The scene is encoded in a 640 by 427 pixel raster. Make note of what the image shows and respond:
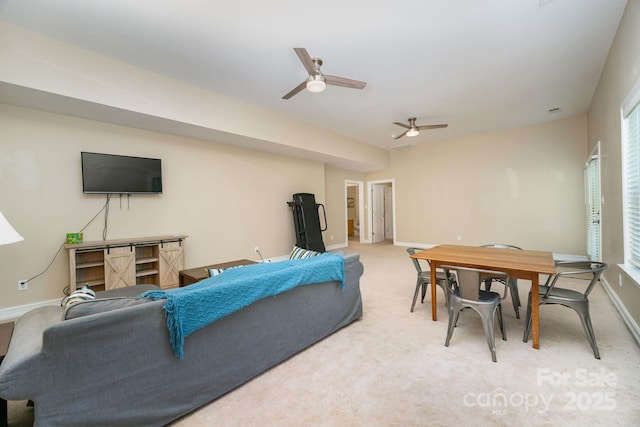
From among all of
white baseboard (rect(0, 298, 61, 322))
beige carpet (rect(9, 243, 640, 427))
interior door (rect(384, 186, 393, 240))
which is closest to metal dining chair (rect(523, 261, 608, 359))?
beige carpet (rect(9, 243, 640, 427))

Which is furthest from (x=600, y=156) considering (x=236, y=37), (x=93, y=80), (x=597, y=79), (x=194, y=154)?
(x=93, y=80)

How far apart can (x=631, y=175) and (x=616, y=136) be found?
2.16ft

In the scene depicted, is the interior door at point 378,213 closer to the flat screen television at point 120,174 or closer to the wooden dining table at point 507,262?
the wooden dining table at point 507,262

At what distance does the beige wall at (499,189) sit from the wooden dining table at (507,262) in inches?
154

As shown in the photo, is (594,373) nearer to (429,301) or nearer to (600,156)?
(429,301)

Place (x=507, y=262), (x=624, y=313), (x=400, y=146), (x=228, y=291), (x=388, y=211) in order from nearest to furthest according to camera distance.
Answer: (x=228, y=291), (x=507, y=262), (x=624, y=313), (x=400, y=146), (x=388, y=211)

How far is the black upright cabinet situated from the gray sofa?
13.5 ft

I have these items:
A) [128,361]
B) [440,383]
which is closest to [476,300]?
[440,383]

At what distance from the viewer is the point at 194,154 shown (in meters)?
4.76

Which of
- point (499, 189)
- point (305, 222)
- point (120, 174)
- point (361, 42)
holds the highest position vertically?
point (361, 42)

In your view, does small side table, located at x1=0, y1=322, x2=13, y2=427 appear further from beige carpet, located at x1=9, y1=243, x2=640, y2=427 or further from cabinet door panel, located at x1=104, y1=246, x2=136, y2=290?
cabinet door panel, located at x1=104, y1=246, x2=136, y2=290

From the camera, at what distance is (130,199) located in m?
4.07

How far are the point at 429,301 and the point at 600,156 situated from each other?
316 centimetres

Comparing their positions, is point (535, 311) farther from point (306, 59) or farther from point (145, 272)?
point (145, 272)
